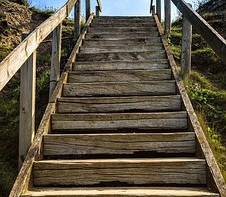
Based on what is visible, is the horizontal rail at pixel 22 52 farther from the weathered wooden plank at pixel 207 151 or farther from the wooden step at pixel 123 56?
the weathered wooden plank at pixel 207 151

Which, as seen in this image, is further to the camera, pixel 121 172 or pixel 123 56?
pixel 123 56

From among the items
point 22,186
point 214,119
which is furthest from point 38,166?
point 214,119

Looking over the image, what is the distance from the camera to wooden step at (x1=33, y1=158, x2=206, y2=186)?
2.56 meters

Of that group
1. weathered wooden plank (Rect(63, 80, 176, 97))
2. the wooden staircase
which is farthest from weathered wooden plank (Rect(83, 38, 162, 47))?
weathered wooden plank (Rect(63, 80, 176, 97))

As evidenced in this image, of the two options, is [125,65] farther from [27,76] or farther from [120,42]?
[27,76]

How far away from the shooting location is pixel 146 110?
3496 mm

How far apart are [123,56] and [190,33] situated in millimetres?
1068

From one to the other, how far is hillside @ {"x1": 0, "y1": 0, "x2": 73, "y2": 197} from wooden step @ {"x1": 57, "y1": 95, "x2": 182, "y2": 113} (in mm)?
843

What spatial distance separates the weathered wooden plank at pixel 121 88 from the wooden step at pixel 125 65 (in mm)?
621

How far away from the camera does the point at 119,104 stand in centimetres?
352

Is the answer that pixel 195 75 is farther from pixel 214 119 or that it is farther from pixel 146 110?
pixel 146 110

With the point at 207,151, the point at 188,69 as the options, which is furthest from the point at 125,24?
the point at 207,151

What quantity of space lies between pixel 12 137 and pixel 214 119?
2543 mm

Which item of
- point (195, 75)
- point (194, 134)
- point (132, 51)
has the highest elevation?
point (132, 51)
